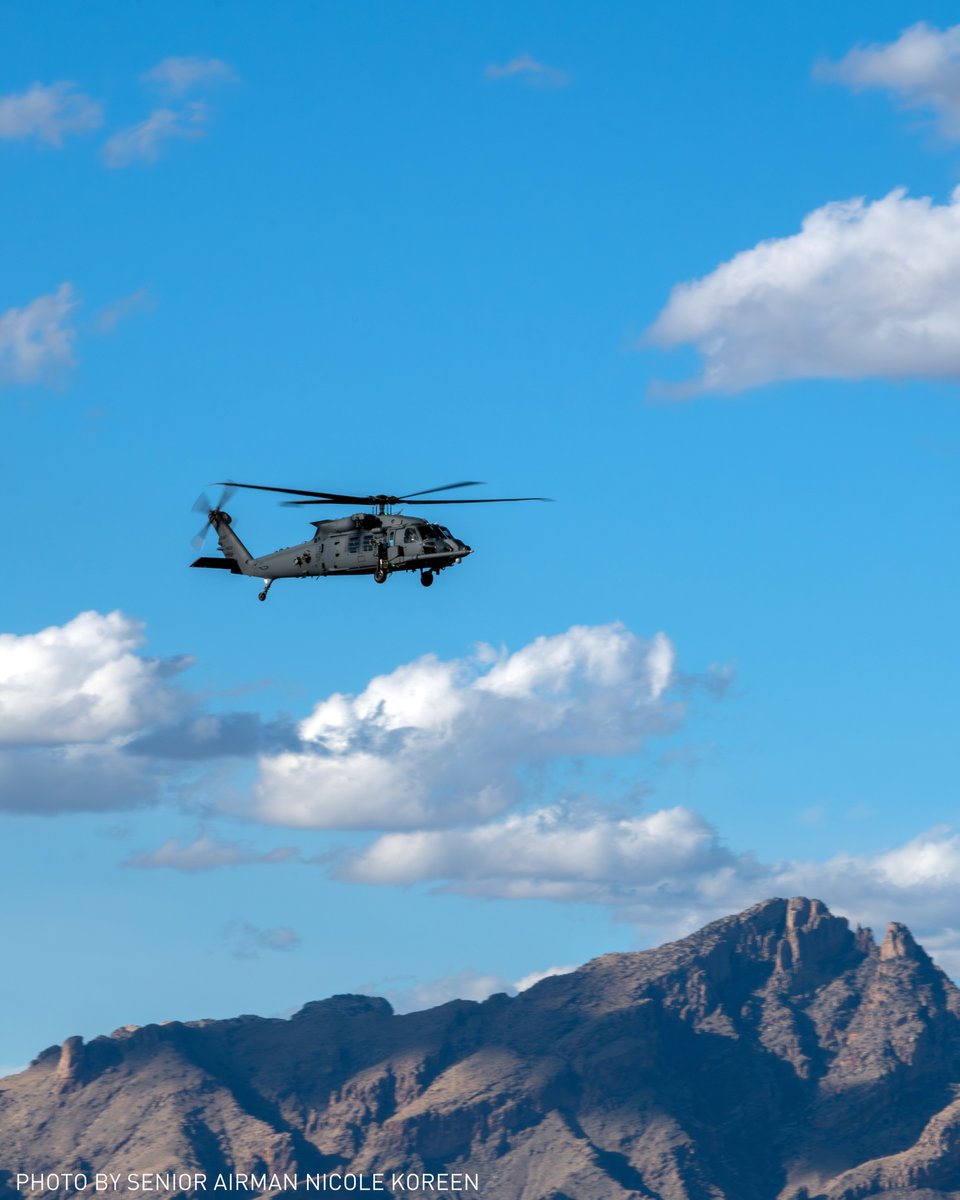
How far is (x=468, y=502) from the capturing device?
181m

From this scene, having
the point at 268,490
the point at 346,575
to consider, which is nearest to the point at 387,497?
the point at 346,575

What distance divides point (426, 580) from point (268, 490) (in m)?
21.4

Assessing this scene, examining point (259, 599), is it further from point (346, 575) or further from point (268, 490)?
point (268, 490)

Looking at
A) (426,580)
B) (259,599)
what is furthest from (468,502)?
(259,599)

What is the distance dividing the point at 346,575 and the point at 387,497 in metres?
8.26

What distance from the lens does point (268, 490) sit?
17388 cm

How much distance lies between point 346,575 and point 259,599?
8.83 metres

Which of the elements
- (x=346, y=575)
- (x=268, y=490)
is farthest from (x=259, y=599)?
(x=268, y=490)

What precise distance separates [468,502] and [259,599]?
2782 cm

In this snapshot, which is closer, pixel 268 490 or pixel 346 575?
pixel 268 490

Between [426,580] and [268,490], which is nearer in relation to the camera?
[268,490]

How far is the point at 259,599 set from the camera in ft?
654

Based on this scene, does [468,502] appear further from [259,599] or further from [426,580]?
[259,599]

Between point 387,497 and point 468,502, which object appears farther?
point 387,497
